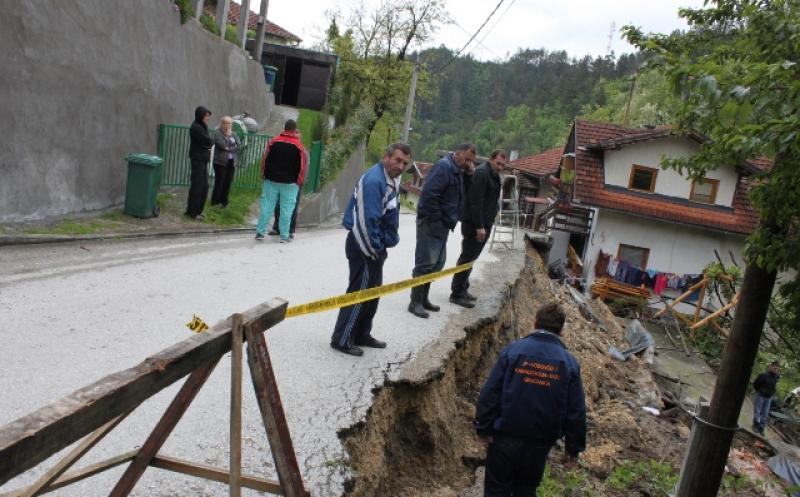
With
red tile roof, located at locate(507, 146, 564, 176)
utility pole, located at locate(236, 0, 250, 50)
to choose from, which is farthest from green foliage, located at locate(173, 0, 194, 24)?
red tile roof, located at locate(507, 146, 564, 176)

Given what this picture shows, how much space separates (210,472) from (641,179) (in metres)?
26.8

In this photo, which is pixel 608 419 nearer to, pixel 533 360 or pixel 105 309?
pixel 533 360

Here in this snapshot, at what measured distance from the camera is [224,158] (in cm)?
1183

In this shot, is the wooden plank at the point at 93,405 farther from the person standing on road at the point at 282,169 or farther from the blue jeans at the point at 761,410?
the blue jeans at the point at 761,410

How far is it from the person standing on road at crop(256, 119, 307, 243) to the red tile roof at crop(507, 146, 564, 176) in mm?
27833

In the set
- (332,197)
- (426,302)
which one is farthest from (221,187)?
(426,302)

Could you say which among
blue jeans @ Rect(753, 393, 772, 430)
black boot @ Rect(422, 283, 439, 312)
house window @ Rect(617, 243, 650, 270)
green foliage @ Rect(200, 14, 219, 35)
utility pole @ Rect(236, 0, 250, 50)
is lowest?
blue jeans @ Rect(753, 393, 772, 430)

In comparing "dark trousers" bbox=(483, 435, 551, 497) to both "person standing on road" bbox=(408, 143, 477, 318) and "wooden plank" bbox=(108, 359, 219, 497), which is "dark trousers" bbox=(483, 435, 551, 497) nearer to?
"wooden plank" bbox=(108, 359, 219, 497)

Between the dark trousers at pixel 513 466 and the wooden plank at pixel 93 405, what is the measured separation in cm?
220

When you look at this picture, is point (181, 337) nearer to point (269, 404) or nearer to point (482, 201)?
point (269, 404)

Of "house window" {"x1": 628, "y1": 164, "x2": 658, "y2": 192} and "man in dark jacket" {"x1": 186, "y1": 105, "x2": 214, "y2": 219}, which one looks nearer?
"man in dark jacket" {"x1": 186, "y1": 105, "x2": 214, "y2": 219}

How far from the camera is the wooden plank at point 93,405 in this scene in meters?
1.66

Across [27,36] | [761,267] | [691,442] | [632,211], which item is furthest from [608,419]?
[632,211]

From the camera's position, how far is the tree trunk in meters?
4.69
